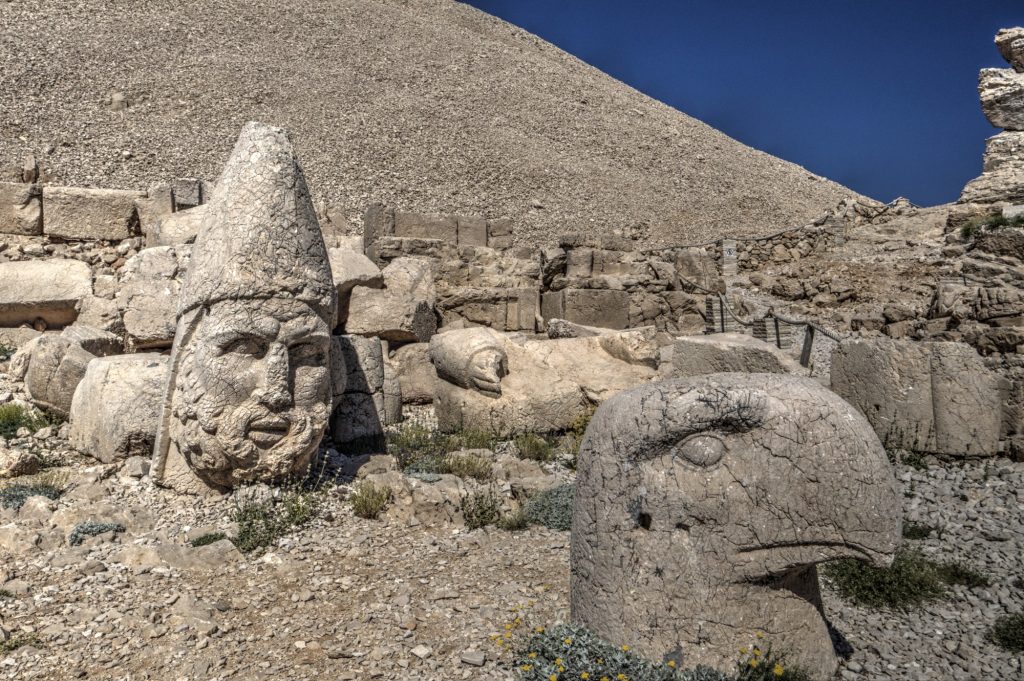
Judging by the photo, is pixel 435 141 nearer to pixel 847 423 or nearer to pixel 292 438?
pixel 292 438

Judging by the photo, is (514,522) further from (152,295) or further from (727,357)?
(152,295)

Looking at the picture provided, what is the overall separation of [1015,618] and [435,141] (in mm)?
32122

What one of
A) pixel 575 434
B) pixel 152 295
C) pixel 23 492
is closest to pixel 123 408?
pixel 23 492

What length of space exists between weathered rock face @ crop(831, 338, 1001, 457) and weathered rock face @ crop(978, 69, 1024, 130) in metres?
14.7

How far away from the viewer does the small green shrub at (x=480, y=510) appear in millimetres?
4715

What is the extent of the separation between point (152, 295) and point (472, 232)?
26.2ft

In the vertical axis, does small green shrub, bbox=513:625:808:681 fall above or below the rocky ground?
above

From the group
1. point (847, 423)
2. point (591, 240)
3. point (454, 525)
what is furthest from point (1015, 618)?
point (591, 240)

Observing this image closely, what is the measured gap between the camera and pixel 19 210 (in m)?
8.77

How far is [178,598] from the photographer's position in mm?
3656

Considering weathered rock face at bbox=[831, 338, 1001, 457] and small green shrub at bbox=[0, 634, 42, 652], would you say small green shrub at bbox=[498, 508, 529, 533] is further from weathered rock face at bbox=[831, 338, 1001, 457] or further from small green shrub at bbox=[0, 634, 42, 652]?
weathered rock face at bbox=[831, 338, 1001, 457]

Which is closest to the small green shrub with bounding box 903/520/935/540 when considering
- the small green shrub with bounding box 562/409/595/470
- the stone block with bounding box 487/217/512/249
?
the small green shrub with bounding box 562/409/595/470

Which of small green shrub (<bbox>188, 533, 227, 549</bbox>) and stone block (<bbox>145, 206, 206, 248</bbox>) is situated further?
stone block (<bbox>145, 206, 206, 248</bbox>)

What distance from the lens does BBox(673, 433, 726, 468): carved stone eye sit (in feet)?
8.91
